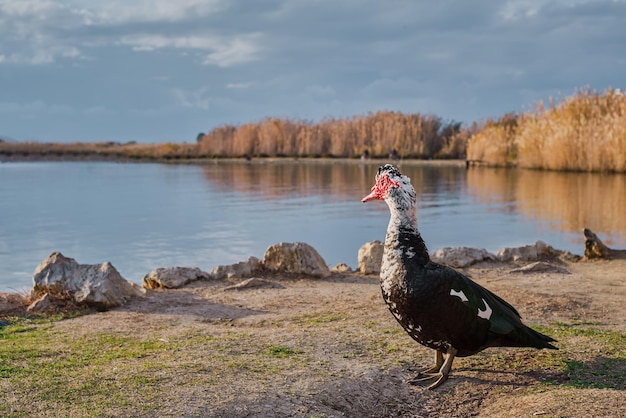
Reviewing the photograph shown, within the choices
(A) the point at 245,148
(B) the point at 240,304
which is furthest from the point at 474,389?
(A) the point at 245,148

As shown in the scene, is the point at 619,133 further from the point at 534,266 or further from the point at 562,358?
the point at 562,358

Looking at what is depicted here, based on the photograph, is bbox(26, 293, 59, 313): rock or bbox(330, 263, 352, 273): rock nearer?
bbox(26, 293, 59, 313): rock

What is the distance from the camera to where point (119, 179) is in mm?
30578

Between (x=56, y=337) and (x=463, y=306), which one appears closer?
(x=463, y=306)

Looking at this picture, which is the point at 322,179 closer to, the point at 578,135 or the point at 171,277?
the point at 578,135

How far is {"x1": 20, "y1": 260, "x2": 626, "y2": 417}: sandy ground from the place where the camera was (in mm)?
4691

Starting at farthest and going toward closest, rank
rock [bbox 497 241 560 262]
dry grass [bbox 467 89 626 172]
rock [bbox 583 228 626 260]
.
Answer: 1. dry grass [bbox 467 89 626 172]
2. rock [bbox 583 228 626 260]
3. rock [bbox 497 241 560 262]

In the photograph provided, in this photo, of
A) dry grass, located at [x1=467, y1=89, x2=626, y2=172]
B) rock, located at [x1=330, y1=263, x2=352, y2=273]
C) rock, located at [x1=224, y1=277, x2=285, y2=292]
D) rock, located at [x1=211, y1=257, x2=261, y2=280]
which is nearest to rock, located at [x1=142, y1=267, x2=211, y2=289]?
rock, located at [x1=211, y1=257, x2=261, y2=280]

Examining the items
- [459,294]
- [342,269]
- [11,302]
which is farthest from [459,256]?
[11,302]

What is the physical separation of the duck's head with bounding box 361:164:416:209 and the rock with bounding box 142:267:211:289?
15.0 feet

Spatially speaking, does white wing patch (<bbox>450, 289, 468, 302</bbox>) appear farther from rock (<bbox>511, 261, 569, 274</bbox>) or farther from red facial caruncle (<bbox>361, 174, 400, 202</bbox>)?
rock (<bbox>511, 261, 569, 274</bbox>)

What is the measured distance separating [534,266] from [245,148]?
114 feet

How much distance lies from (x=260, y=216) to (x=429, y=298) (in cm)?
1232

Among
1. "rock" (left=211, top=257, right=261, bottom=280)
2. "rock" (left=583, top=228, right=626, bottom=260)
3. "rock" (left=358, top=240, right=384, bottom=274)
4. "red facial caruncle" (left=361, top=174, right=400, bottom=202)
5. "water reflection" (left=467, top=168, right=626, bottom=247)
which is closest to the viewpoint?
"red facial caruncle" (left=361, top=174, right=400, bottom=202)
